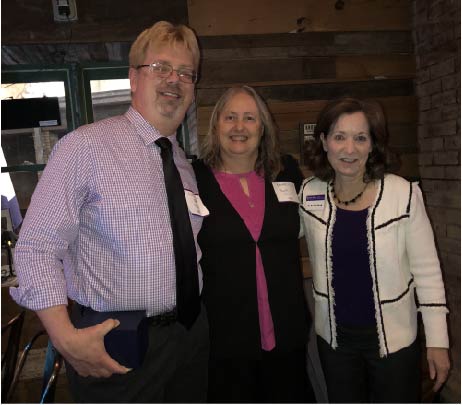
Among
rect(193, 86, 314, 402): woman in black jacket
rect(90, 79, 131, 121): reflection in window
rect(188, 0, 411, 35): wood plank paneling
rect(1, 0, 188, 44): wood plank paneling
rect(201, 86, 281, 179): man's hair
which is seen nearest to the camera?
rect(193, 86, 314, 402): woman in black jacket

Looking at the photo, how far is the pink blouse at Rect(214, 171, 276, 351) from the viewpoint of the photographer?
66.1 inches

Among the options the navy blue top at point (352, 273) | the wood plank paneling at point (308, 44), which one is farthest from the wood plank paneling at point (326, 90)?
the navy blue top at point (352, 273)

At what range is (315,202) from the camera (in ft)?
5.75

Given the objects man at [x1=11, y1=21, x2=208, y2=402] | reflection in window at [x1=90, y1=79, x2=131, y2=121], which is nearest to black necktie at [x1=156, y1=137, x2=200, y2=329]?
man at [x1=11, y1=21, x2=208, y2=402]

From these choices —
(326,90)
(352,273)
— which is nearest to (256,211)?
(352,273)

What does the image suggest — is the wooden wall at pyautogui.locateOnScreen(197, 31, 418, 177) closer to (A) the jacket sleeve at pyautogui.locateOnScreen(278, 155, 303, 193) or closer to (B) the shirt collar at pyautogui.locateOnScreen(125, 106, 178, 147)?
(A) the jacket sleeve at pyautogui.locateOnScreen(278, 155, 303, 193)

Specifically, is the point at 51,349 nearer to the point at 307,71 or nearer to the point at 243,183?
the point at 243,183

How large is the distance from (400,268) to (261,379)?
2.51 feet

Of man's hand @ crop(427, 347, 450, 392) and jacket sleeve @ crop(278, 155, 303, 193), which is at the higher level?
jacket sleeve @ crop(278, 155, 303, 193)

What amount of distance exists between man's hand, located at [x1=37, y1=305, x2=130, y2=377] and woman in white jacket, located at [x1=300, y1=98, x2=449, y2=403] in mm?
930

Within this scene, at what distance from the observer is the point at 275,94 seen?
292cm

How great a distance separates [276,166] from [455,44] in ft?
5.61

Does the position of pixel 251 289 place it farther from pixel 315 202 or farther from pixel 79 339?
pixel 79 339

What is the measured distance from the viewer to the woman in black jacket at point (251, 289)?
5.41ft
